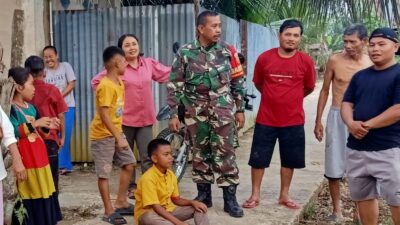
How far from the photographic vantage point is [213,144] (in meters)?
5.13

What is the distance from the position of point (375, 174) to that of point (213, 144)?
1.38 meters

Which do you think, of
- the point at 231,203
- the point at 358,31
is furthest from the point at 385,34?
the point at 231,203

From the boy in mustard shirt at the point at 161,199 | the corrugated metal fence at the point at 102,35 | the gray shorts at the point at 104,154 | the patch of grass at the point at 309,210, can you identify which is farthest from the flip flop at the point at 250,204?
the corrugated metal fence at the point at 102,35

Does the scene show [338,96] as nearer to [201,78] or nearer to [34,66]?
[201,78]

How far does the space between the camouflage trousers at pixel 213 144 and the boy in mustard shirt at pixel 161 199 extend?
55 cm

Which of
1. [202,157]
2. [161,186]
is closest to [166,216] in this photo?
[161,186]

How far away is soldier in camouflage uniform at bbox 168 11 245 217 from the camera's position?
507cm

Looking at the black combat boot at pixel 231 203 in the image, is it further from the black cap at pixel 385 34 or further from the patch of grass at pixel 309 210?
the black cap at pixel 385 34

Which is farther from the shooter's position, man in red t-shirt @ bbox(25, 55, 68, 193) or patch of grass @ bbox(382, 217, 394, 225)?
patch of grass @ bbox(382, 217, 394, 225)

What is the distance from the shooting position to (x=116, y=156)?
5.22m

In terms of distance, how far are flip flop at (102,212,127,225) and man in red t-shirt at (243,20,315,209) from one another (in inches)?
45.4

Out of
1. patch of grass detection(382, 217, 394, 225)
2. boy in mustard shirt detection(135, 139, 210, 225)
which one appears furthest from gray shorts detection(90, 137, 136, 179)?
patch of grass detection(382, 217, 394, 225)

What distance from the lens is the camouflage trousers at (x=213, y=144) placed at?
5094 mm

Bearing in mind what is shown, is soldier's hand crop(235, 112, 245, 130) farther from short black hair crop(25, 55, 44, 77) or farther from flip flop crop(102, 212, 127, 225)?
short black hair crop(25, 55, 44, 77)
